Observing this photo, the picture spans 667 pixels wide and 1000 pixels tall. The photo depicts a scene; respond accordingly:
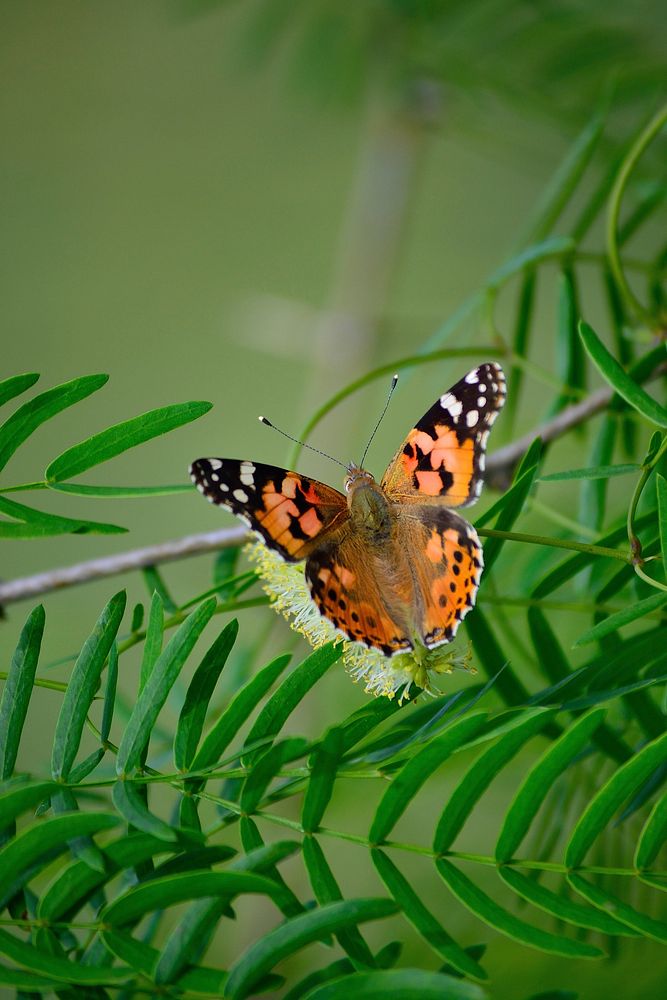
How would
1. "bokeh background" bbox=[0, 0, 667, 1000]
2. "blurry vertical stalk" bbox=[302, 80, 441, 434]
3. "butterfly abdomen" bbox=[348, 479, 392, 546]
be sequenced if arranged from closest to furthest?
"butterfly abdomen" bbox=[348, 479, 392, 546] < "blurry vertical stalk" bbox=[302, 80, 441, 434] < "bokeh background" bbox=[0, 0, 667, 1000]

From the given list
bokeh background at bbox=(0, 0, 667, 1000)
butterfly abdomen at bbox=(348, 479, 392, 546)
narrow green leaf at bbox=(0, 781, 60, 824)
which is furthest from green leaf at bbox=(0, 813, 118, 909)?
bokeh background at bbox=(0, 0, 667, 1000)

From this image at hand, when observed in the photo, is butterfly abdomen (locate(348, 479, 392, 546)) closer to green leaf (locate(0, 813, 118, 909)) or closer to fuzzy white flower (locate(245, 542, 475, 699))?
fuzzy white flower (locate(245, 542, 475, 699))

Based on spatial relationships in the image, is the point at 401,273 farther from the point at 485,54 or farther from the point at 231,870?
the point at 231,870

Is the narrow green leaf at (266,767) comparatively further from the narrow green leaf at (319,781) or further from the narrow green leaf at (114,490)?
the narrow green leaf at (114,490)

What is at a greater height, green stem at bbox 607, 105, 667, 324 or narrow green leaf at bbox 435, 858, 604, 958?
green stem at bbox 607, 105, 667, 324

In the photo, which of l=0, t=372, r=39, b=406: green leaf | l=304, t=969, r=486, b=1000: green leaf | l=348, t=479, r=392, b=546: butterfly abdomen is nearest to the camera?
l=304, t=969, r=486, b=1000: green leaf

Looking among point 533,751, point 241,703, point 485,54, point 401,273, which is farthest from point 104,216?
point 241,703

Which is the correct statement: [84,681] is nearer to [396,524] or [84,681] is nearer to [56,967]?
[56,967]
